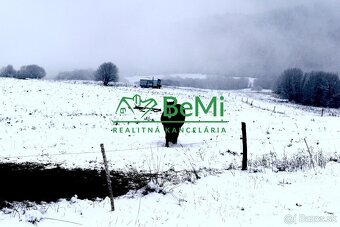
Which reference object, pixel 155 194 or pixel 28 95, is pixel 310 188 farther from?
pixel 28 95

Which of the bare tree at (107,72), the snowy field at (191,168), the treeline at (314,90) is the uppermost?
the bare tree at (107,72)

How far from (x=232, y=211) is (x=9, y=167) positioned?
838 cm

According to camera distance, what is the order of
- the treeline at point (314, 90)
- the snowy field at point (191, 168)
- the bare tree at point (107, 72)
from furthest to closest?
the treeline at point (314, 90)
the bare tree at point (107, 72)
the snowy field at point (191, 168)

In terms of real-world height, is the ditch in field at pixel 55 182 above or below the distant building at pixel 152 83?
below

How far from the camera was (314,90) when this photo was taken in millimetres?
102562

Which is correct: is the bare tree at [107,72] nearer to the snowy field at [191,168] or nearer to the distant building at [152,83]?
the distant building at [152,83]

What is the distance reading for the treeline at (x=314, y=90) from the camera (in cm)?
9844

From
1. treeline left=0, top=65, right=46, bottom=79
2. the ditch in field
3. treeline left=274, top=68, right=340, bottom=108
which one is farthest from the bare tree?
the ditch in field

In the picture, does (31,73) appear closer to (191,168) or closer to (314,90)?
Answer: (314,90)

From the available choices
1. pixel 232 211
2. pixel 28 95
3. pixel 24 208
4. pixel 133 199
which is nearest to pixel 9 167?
pixel 24 208

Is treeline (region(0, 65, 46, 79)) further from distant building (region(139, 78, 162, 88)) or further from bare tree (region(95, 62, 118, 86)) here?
distant building (region(139, 78, 162, 88))

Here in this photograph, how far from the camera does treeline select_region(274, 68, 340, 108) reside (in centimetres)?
9844

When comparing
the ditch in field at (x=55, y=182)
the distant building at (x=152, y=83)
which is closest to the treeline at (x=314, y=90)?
the distant building at (x=152, y=83)

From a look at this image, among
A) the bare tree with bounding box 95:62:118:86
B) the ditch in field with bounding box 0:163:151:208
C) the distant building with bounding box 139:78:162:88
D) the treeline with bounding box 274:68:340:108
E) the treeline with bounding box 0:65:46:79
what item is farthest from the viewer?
the treeline with bounding box 0:65:46:79
